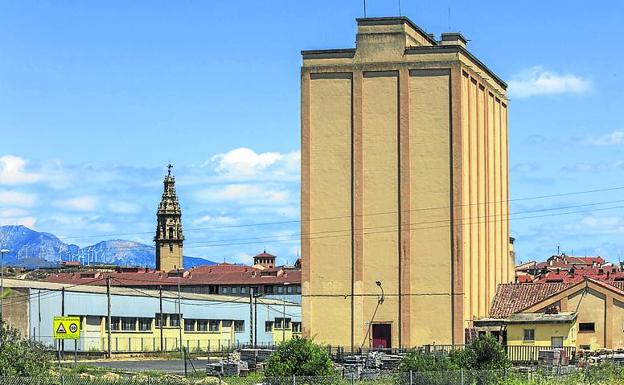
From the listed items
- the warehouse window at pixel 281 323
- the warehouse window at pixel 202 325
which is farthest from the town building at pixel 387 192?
the warehouse window at pixel 281 323

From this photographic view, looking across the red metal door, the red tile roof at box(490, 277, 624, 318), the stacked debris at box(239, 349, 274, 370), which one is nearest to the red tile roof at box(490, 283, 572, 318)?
the red tile roof at box(490, 277, 624, 318)

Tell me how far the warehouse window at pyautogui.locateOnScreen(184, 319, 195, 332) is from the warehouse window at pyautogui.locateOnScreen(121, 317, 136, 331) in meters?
8.65

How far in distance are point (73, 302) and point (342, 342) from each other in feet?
96.7

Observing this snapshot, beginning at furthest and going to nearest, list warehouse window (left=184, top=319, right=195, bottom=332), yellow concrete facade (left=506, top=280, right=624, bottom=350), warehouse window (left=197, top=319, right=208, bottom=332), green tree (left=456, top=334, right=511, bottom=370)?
warehouse window (left=197, top=319, right=208, bottom=332)
warehouse window (left=184, top=319, right=195, bottom=332)
yellow concrete facade (left=506, top=280, right=624, bottom=350)
green tree (left=456, top=334, right=511, bottom=370)

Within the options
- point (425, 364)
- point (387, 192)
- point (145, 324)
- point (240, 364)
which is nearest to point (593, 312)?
point (387, 192)

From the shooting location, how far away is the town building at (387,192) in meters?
75.5

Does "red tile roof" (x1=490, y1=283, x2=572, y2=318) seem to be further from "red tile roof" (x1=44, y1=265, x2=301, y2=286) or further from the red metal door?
"red tile roof" (x1=44, y1=265, x2=301, y2=286)

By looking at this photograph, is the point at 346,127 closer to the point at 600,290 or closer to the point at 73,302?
the point at 600,290

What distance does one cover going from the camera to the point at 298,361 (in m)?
47.1

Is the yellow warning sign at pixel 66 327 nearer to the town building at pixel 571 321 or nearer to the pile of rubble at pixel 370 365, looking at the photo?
the pile of rubble at pixel 370 365

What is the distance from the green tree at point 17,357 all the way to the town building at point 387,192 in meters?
42.5

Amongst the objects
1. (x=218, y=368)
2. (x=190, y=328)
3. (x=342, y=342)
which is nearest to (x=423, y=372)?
(x=218, y=368)

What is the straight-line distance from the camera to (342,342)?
250ft

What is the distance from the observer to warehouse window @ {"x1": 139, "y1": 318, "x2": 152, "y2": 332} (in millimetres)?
106125
